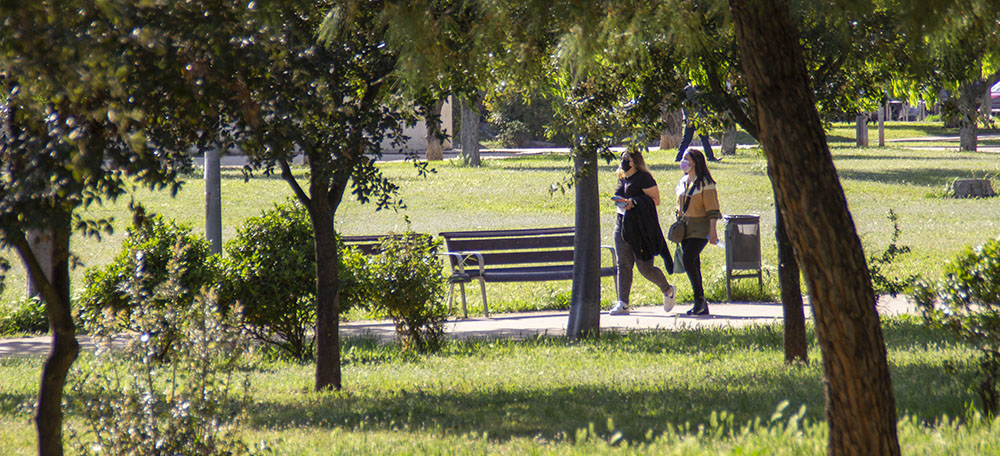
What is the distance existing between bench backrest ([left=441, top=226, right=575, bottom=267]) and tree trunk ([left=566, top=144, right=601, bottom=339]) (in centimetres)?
227

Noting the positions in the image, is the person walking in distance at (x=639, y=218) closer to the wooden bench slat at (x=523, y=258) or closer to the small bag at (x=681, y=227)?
the small bag at (x=681, y=227)

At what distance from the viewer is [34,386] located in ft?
24.3

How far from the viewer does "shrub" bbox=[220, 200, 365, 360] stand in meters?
8.23

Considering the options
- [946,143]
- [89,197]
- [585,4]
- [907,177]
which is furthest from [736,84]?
[946,143]

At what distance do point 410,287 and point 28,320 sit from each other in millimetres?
4999

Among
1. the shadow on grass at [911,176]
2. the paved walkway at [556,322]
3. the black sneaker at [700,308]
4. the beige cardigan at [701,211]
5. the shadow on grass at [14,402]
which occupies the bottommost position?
the shadow on grass at [14,402]

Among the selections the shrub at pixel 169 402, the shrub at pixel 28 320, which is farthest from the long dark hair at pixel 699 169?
the shrub at pixel 28 320

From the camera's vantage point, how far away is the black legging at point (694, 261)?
10414 millimetres

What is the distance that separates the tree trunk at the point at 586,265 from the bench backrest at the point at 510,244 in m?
2.27

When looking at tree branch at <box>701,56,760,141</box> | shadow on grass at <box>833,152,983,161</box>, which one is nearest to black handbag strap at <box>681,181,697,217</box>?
tree branch at <box>701,56,760,141</box>

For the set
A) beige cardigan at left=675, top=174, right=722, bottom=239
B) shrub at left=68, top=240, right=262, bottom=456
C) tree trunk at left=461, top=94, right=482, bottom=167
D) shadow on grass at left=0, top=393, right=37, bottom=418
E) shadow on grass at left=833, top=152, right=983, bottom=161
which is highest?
tree trunk at left=461, top=94, right=482, bottom=167

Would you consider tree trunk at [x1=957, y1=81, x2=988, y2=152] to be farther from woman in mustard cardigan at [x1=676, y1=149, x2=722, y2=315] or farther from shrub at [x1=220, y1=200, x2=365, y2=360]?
shrub at [x1=220, y1=200, x2=365, y2=360]

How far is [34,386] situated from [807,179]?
6.17m

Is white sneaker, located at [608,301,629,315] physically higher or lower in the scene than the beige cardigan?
lower
